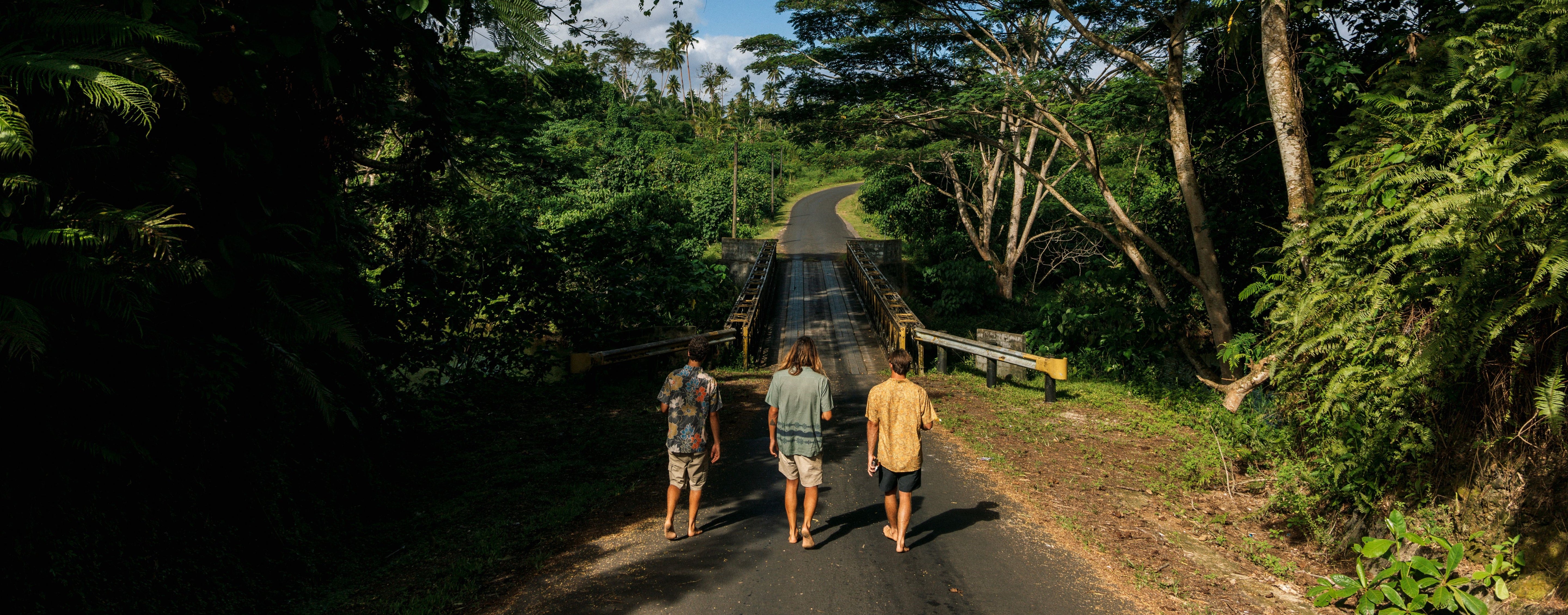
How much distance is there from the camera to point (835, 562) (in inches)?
Answer: 203

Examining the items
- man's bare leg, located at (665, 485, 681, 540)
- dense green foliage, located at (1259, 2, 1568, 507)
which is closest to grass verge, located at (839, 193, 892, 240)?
dense green foliage, located at (1259, 2, 1568, 507)

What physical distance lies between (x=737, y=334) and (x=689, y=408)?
906 cm

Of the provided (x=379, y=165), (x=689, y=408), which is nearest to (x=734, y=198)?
(x=379, y=165)

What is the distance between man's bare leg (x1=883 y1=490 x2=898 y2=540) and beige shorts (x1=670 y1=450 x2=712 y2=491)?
1.31 meters

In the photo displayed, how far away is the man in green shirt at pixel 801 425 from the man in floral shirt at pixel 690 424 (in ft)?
1.48

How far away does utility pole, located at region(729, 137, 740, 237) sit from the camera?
3959 centimetres

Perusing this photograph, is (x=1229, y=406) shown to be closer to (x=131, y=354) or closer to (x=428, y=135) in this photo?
(x=428, y=135)

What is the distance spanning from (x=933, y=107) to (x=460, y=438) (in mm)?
9050

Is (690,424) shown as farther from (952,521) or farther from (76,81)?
(76,81)

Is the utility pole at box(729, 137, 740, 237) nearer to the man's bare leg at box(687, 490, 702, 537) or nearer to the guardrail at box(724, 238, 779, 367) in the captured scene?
the guardrail at box(724, 238, 779, 367)

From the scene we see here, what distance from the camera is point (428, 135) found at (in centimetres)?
604

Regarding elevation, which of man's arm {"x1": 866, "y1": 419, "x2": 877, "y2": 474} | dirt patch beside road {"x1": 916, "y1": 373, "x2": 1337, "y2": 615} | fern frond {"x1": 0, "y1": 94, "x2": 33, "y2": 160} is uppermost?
fern frond {"x1": 0, "y1": 94, "x2": 33, "y2": 160}

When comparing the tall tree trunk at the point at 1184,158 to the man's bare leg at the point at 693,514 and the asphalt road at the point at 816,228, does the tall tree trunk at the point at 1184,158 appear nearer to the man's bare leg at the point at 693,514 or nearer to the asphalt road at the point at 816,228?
the man's bare leg at the point at 693,514

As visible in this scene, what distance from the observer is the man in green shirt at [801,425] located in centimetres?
534
